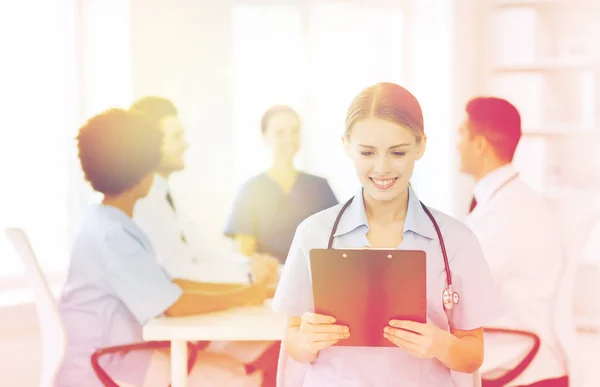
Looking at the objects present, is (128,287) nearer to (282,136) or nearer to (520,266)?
(520,266)

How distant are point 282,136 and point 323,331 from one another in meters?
1.71

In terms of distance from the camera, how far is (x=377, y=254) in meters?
1.07

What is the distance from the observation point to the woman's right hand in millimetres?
1103

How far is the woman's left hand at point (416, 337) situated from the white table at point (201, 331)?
55 cm

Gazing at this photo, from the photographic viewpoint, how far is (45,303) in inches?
63.6

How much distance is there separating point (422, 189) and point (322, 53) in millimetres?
813

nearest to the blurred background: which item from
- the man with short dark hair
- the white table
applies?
the man with short dark hair

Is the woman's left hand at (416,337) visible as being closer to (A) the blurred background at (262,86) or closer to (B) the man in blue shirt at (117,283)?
(B) the man in blue shirt at (117,283)

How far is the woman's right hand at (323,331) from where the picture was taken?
1.10 m

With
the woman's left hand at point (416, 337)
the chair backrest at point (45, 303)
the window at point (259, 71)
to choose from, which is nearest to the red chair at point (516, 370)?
the woman's left hand at point (416, 337)

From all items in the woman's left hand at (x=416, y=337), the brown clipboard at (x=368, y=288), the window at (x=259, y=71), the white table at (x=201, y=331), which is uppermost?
the window at (x=259, y=71)

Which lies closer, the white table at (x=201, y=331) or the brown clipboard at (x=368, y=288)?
the brown clipboard at (x=368, y=288)

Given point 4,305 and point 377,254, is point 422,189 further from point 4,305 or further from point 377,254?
point 377,254

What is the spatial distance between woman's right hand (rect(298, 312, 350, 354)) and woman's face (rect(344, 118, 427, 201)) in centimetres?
23
